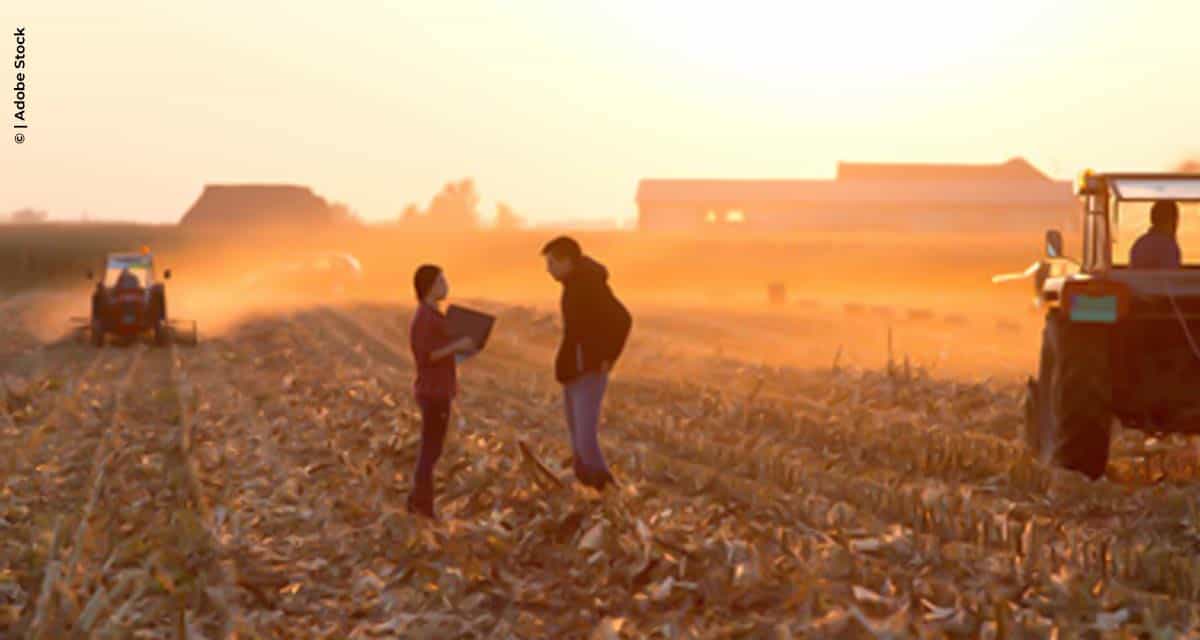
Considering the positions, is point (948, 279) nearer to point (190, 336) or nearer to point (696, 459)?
point (190, 336)

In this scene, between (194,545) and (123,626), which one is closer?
(123,626)

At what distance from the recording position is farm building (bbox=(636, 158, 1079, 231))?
85.6 m

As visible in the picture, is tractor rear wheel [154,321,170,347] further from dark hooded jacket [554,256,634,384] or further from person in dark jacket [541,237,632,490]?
dark hooded jacket [554,256,634,384]

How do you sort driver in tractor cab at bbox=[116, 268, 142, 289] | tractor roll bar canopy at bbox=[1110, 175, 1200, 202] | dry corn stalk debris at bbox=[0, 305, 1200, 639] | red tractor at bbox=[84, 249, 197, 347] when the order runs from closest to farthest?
dry corn stalk debris at bbox=[0, 305, 1200, 639] < tractor roll bar canopy at bbox=[1110, 175, 1200, 202] < red tractor at bbox=[84, 249, 197, 347] < driver in tractor cab at bbox=[116, 268, 142, 289]

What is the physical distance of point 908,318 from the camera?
3409 centimetres

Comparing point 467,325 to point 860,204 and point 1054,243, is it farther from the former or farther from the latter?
point 860,204

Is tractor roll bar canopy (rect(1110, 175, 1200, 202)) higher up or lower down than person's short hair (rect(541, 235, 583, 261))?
higher up

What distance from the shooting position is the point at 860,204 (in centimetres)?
8744

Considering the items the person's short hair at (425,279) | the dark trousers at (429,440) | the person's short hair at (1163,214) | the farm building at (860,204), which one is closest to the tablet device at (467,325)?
the person's short hair at (425,279)

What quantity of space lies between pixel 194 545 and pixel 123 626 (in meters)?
1.80

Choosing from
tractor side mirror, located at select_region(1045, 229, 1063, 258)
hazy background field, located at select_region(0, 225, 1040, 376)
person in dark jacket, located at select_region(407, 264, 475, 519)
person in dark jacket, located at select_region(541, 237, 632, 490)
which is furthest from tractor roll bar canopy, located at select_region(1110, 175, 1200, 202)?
hazy background field, located at select_region(0, 225, 1040, 376)

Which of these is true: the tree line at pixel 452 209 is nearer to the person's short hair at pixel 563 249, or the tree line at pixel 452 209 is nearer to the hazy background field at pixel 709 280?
the hazy background field at pixel 709 280

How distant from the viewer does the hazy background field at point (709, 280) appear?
27.9 m

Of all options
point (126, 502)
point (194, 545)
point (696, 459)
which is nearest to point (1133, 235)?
point (696, 459)
